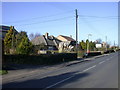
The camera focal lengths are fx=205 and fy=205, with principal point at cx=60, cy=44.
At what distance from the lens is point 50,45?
8175 centimetres

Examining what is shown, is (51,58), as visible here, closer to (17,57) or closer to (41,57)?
(41,57)

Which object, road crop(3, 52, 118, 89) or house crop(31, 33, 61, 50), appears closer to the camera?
road crop(3, 52, 118, 89)

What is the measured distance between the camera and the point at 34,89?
9.57 m

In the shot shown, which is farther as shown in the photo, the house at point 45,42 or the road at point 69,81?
the house at point 45,42

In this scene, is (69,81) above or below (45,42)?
below

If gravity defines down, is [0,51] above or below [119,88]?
above

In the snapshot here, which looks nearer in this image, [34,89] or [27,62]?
[34,89]

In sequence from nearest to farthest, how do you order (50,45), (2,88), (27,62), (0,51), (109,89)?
(109,89), (2,88), (0,51), (27,62), (50,45)

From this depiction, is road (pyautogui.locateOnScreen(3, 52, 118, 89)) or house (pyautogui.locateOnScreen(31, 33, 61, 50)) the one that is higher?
house (pyautogui.locateOnScreen(31, 33, 61, 50))

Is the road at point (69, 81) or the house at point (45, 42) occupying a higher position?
the house at point (45, 42)

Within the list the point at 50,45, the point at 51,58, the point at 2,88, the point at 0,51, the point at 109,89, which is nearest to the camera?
the point at 109,89

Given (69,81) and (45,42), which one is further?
(45,42)

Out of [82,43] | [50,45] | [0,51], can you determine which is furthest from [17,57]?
[82,43]

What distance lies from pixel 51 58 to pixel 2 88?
17.9 meters
